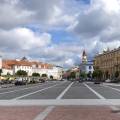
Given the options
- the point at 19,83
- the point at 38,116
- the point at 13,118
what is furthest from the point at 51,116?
the point at 19,83

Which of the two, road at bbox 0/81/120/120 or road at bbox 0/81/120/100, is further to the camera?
road at bbox 0/81/120/100

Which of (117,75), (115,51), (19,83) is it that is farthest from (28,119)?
(115,51)

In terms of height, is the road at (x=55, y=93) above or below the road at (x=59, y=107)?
above

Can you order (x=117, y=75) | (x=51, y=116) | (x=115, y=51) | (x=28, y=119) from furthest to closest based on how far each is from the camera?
1. (x=115, y=51)
2. (x=117, y=75)
3. (x=51, y=116)
4. (x=28, y=119)

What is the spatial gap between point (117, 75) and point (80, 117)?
14979cm

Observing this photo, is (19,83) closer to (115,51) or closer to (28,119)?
(28,119)

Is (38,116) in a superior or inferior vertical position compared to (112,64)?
inferior

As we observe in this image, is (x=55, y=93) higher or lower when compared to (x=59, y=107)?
higher

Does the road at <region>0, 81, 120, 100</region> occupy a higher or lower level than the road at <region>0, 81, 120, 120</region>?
higher

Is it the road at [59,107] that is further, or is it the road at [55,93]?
the road at [55,93]

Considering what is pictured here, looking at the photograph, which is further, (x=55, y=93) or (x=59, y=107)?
(x=55, y=93)

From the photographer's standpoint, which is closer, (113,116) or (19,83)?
(113,116)

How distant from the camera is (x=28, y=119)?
1616cm

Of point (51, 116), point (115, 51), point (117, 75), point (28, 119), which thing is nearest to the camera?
point (28, 119)
